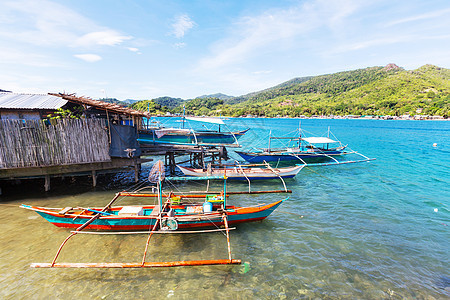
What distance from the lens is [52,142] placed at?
608 inches

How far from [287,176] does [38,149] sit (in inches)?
902

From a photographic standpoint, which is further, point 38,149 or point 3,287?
point 38,149

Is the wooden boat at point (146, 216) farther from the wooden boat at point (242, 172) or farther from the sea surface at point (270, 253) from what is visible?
the wooden boat at point (242, 172)

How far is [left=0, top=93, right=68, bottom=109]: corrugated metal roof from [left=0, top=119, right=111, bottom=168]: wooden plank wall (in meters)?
5.22

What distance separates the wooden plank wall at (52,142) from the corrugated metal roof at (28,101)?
5221 millimetres

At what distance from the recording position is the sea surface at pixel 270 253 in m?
8.41

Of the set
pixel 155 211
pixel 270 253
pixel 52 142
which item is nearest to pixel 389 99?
pixel 270 253

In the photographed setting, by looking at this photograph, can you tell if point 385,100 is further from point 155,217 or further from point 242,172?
point 155,217

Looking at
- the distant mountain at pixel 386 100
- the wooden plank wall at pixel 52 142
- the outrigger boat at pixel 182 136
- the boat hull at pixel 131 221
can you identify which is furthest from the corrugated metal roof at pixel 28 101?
the distant mountain at pixel 386 100

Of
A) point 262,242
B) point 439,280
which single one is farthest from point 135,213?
point 439,280

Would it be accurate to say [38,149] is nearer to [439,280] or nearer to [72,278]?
[72,278]

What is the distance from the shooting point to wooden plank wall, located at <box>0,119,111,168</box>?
14.4 m

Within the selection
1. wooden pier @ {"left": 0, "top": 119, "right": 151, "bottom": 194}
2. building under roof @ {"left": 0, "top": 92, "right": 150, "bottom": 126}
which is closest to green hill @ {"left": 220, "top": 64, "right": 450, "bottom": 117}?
building under roof @ {"left": 0, "top": 92, "right": 150, "bottom": 126}

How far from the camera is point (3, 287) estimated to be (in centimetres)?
824
